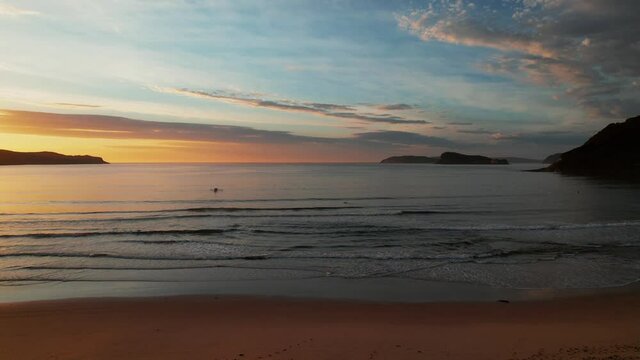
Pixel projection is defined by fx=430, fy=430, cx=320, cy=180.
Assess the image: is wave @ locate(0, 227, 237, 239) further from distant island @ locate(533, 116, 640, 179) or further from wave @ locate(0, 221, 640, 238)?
distant island @ locate(533, 116, 640, 179)

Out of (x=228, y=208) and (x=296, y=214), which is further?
(x=228, y=208)

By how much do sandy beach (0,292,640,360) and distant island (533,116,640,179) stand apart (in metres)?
86.8

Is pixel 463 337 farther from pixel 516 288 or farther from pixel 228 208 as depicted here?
pixel 228 208

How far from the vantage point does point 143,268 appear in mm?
15164

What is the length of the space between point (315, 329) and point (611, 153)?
10170 cm

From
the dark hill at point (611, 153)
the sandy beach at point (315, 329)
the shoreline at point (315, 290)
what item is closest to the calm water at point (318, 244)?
the shoreline at point (315, 290)

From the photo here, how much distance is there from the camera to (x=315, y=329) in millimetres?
8773

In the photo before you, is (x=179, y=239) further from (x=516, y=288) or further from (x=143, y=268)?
(x=516, y=288)

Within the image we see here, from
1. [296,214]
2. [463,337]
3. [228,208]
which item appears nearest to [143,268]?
[463,337]

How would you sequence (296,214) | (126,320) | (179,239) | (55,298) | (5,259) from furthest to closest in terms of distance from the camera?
(296,214) < (179,239) < (5,259) < (55,298) < (126,320)

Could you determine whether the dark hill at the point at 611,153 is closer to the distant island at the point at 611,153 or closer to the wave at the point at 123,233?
the distant island at the point at 611,153

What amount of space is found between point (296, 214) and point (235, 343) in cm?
2221

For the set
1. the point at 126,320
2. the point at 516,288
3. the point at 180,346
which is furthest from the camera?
the point at 516,288

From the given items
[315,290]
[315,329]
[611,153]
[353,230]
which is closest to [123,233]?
[353,230]
